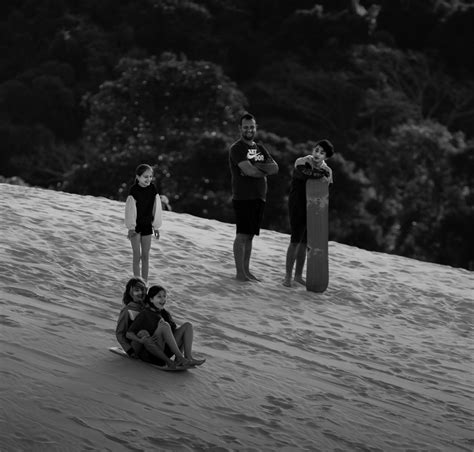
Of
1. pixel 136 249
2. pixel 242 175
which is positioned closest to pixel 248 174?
pixel 242 175

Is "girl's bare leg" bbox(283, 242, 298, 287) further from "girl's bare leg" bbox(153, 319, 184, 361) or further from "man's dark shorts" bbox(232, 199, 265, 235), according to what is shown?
"girl's bare leg" bbox(153, 319, 184, 361)

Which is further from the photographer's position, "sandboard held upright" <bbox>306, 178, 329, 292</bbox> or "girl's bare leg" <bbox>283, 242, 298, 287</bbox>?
"girl's bare leg" <bbox>283, 242, 298, 287</bbox>

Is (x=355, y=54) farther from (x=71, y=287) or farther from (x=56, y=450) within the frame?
(x=56, y=450)

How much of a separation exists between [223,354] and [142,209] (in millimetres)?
1882

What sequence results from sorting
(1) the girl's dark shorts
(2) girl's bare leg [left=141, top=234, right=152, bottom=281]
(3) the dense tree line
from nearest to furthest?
1. (1) the girl's dark shorts
2. (2) girl's bare leg [left=141, top=234, right=152, bottom=281]
3. (3) the dense tree line

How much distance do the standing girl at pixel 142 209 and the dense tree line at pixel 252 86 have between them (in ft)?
51.7

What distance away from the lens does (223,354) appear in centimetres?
1095

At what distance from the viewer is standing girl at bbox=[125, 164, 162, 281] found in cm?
1202

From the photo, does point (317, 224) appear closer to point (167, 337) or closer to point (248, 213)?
point (248, 213)

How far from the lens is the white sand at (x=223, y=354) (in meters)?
9.01

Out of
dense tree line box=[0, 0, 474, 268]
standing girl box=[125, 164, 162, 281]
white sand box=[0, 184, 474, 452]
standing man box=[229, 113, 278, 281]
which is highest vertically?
dense tree line box=[0, 0, 474, 268]

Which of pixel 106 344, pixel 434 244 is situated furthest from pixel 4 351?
pixel 434 244

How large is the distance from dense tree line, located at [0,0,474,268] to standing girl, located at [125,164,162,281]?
51.7ft

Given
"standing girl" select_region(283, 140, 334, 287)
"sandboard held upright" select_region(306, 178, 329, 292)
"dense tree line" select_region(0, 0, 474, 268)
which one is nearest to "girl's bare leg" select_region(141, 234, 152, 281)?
"standing girl" select_region(283, 140, 334, 287)
